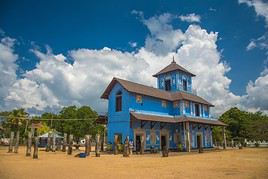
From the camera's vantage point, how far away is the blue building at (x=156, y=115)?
1002 inches

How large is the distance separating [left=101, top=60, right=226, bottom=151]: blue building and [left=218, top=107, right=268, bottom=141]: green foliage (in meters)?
12.9

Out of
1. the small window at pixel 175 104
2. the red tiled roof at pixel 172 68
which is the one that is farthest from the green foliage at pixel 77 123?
the small window at pixel 175 104

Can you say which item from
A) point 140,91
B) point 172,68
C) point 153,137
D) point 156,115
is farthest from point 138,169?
point 172,68

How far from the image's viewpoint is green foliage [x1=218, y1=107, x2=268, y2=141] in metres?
41.6

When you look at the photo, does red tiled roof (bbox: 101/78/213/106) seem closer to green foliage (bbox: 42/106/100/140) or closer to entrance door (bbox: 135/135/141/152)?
entrance door (bbox: 135/135/141/152)

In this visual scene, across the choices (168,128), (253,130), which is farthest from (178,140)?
(253,130)

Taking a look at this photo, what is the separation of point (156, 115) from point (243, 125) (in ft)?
98.1

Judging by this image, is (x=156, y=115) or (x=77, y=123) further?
(x=77, y=123)

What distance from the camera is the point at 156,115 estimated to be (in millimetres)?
27438

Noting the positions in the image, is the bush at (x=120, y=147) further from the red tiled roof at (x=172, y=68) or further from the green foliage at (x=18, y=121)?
the green foliage at (x=18, y=121)

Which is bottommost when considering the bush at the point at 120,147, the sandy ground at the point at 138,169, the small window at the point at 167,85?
the sandy ground at the point at 138,169

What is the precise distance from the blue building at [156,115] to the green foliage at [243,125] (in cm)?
1295

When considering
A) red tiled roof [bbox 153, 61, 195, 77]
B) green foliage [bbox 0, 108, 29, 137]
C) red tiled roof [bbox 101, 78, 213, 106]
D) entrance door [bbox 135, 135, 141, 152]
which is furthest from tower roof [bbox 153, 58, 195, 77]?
green foliage [bbox 0, 108, 29, 137]

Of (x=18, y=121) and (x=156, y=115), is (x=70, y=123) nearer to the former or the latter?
(x=18, y=121)
